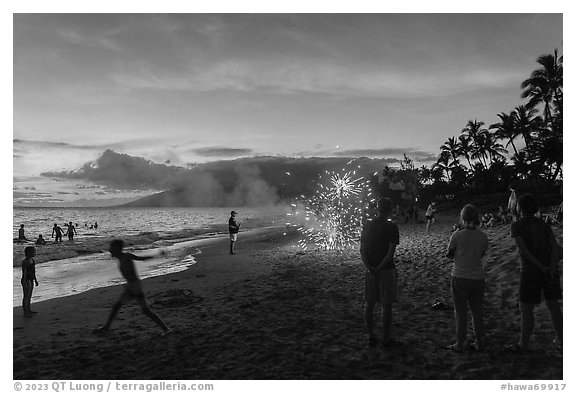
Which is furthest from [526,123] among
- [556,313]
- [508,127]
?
[556,313]

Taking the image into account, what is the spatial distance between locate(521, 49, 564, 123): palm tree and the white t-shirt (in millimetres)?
36121

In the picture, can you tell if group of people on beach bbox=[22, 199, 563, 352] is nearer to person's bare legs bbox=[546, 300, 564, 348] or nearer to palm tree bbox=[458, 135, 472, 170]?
person's bare legs bbox=[546, 300, 564, 348]

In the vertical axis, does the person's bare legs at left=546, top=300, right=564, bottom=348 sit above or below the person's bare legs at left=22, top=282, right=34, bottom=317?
above

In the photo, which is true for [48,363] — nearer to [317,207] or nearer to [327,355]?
[327,355]

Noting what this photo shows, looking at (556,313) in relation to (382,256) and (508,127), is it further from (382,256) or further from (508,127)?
(508,127)

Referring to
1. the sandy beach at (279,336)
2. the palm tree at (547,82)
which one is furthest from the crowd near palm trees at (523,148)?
the sandy beach at (279,336)

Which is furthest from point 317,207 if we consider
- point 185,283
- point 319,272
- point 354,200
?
point 354,200

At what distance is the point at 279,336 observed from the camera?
20.1 ft

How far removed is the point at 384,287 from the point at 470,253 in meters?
1.17

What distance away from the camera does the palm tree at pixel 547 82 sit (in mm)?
34812

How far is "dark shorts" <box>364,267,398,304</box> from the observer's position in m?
5.13

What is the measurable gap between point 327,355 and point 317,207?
52.9ft

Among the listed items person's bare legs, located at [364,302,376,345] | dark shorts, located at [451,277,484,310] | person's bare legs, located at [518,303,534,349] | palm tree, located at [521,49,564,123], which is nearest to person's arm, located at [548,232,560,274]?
person's bare legs, located at [518,303,534,349]

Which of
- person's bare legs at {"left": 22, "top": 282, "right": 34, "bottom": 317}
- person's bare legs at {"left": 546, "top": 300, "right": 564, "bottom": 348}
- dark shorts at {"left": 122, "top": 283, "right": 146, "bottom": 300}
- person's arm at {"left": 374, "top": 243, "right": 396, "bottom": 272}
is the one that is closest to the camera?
person's bare legs at {"left": 546, "top": 300, "right": 564, "bottom": 348}
